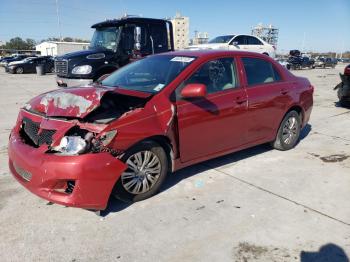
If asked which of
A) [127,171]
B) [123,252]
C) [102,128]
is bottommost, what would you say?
[123,252]

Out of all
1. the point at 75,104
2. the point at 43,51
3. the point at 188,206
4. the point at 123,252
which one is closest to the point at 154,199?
the point at 188,206

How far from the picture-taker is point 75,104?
354 centimetres

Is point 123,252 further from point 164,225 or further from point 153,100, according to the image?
point 153,100

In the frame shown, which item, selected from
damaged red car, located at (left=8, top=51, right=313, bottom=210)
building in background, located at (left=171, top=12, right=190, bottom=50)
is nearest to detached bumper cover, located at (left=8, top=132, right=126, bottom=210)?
damaged red car, located at (left=8, top=51, right=313, bottom=210)

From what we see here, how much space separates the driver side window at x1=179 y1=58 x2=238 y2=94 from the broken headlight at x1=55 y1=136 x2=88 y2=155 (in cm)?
142

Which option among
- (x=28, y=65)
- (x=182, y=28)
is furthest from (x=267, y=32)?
(x=28, y=65)

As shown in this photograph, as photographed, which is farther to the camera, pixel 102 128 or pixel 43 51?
pixel 43 51

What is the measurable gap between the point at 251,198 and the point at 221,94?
135 centimetres

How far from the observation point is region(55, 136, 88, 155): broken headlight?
3.22m

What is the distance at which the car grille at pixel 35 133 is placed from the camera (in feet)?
11.5

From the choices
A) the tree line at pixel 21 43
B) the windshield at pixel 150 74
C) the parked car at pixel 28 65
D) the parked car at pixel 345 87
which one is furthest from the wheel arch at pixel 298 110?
the tree line at pixel 21 43

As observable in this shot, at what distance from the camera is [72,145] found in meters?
3.26

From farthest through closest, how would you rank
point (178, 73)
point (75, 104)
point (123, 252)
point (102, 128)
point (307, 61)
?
point (307, 61)
point (178, 73)
point (75, 104)
point (102, 128)
point (123, 252)

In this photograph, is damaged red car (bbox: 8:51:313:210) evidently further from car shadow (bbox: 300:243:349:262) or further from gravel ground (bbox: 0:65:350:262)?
car shadow (bbox: 300:243:349:262)
